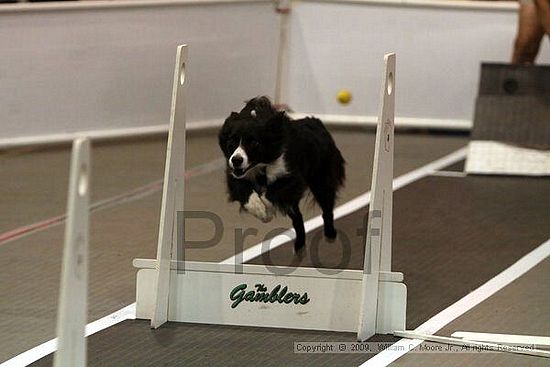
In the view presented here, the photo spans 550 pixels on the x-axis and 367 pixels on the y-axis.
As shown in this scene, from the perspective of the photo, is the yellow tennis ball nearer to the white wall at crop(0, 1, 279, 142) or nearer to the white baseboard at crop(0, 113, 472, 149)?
the white baseboard at crop(0, 113, 472, 149)

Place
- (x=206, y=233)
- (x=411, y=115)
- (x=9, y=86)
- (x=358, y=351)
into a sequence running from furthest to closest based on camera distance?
(x=411, y=115) < (x=9, y=86) < (x=206, y=233) < (x=358, y=351)

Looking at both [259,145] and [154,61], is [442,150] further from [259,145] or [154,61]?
[259,145]

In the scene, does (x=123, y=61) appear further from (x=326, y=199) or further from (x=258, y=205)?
(x=258, y=205)

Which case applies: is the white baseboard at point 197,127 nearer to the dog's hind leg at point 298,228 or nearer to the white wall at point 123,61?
the white wall at point 123,61

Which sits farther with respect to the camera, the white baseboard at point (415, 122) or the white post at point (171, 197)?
the white baseboard at point (415, 122)

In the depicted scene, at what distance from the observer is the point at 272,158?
5.02m

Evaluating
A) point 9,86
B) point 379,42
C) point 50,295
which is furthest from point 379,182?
point 379,42

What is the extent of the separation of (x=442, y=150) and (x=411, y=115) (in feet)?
2.06

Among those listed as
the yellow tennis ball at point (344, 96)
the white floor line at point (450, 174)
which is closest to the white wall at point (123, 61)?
the yellow tennis ball at point (344, 96)

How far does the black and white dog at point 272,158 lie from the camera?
4891mm

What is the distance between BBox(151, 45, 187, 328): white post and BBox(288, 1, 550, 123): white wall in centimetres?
463

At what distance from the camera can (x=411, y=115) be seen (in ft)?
30.6

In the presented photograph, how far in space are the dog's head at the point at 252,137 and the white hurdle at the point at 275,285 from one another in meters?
0.22

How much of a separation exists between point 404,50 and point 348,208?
2.66m
